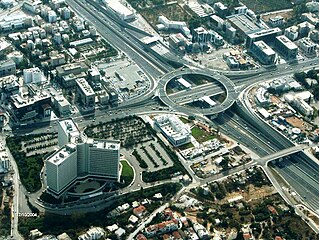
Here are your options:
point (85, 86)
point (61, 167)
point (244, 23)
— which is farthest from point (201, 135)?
point (244, 23)

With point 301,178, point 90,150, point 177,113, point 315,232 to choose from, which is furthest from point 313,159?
point 90,150

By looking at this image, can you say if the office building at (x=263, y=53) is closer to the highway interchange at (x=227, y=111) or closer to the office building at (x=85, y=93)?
the highway interchange at (x=227, y=111)

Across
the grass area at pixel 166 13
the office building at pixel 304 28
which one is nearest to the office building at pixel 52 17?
the grass area at pixel 166 13

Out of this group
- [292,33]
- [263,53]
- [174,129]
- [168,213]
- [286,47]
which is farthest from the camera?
[292,33]

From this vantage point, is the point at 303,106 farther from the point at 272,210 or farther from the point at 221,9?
the point at 221,9

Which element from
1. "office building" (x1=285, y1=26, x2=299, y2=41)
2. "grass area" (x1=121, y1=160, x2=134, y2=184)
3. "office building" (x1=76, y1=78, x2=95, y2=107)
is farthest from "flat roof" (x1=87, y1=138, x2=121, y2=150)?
"office building" (x1=285, y1=26, x2=299, y2=41)

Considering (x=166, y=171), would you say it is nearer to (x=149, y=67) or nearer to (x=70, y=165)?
(x=70, y=165)

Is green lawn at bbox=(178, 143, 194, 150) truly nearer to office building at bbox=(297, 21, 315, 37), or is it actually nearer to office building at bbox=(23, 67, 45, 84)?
office building at bbox=(23, 67, 45, 84)
